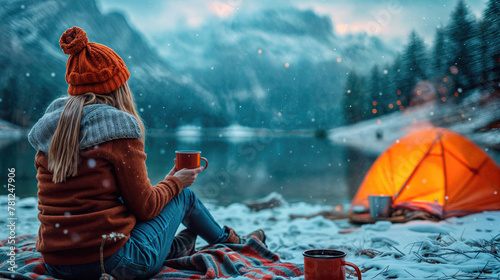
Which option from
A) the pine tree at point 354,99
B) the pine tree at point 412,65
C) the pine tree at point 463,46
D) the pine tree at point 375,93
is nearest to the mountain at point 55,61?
the pine tree at point 354,99

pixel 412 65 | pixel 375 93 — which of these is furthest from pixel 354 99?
pixel 412 65

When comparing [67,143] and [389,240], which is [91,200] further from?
[389,240]

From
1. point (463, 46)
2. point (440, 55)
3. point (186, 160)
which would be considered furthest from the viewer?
point (440, 55)

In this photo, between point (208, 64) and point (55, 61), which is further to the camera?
point (208, 64)

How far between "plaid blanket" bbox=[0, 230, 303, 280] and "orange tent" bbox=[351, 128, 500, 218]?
1401 mm

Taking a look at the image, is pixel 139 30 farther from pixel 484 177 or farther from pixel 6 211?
pixel 484 177

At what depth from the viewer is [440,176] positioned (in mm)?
2490

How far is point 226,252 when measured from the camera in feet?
4.71

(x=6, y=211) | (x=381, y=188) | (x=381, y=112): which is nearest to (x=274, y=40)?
(x=381, y=112)

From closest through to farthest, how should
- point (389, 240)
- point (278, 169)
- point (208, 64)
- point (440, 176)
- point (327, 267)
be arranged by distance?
1. point (327, 267)
2. point (389, 240)
3. point (440, 176)
4. point (208, 64)
5. point (278, 169)

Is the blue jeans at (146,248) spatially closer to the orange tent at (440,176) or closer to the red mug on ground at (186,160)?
the red mug on ground at (186,160)

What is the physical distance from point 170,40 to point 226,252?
245cm

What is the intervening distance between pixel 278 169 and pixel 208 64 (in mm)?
1191

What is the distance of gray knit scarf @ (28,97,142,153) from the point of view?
99 centimetres
